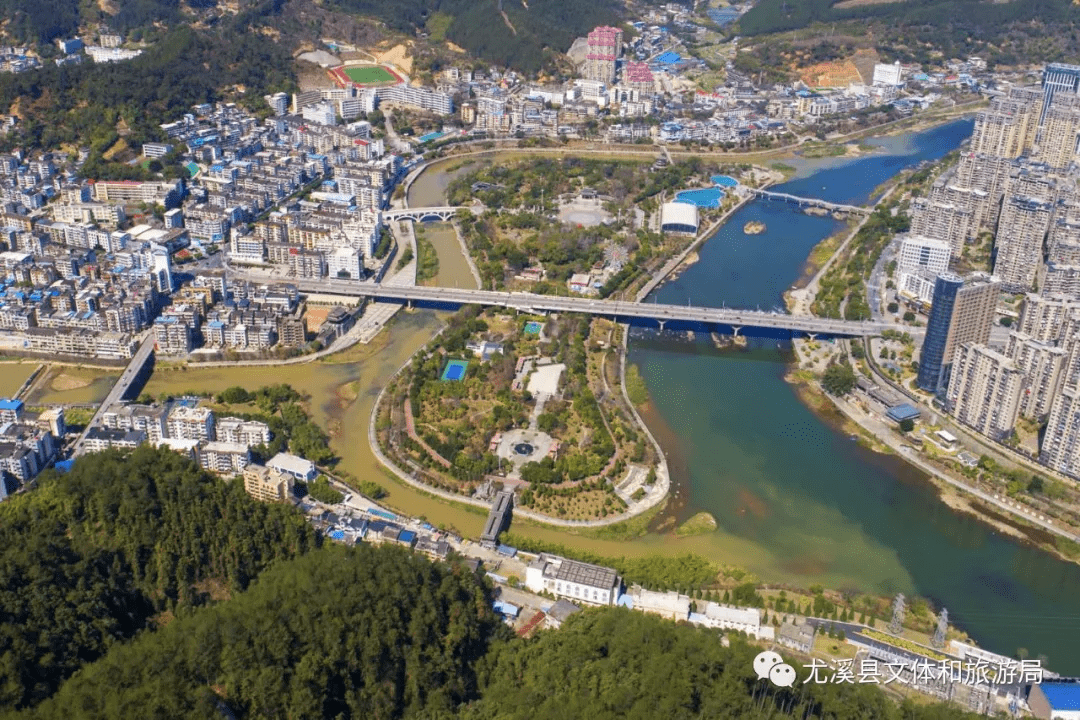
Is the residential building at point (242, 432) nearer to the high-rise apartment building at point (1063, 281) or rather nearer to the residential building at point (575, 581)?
the residential building at point (575, 581)

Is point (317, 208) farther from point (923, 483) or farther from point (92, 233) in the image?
point (923, 483)

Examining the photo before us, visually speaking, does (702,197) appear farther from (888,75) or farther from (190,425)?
(190,425)

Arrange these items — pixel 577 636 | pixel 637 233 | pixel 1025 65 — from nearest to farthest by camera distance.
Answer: pixel 577 636 < pixel 637 233 < pixel 1025 65

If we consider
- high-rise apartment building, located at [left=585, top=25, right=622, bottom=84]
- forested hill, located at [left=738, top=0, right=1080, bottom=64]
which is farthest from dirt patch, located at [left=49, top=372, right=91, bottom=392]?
forested hill, located at [left=738, top=0, right=1080, bottom=64]

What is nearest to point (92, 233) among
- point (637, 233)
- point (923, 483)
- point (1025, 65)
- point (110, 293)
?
point (110, 293)

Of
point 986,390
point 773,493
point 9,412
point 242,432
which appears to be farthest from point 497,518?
point 986,390

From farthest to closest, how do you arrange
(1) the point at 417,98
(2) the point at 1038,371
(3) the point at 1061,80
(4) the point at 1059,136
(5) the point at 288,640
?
(1) the point at 417,98, (3) the point at 1061,80, (4) the point at 1059,136, (2) the point at 1038,371, (5) the point at 288,640

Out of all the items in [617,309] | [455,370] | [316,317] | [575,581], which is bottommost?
[575,581]

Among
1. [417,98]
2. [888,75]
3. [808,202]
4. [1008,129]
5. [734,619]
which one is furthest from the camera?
[888,75]
